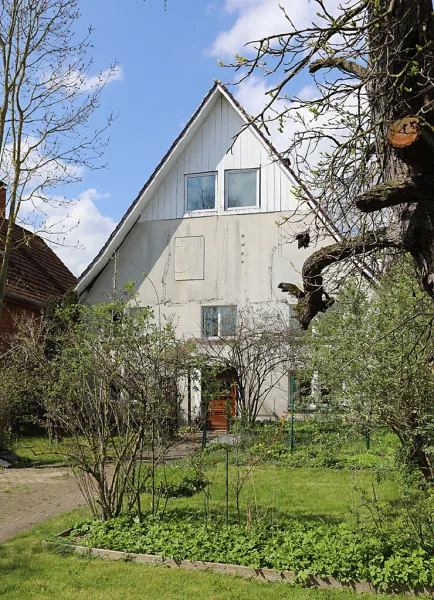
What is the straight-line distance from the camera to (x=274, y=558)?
20.0ft

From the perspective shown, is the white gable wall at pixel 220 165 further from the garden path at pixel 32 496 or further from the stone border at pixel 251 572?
the stone border at pixel 251 572

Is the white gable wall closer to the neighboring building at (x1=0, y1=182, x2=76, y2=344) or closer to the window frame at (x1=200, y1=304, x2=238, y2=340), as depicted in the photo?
the window frame at (x1=200, y1=304, x2=238, y2=340)

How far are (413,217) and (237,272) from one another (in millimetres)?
15394

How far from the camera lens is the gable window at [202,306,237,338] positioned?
61.9 ft

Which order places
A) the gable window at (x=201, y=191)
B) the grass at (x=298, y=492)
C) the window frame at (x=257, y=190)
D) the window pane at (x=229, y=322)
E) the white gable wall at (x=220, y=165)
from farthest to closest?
the gable window at (x=201, y=191)
the window frame at (x=257, y=190)
the white gable wall at (x=220, y=165)
the window pane at (x=229, y=322)
the grass at (x=298, y=492)

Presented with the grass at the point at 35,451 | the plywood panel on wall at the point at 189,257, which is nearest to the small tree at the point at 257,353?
the plywood panel on wall at the point at 189,257

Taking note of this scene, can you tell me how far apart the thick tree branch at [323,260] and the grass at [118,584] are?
2535 millimetres

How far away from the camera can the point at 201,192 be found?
20.2m

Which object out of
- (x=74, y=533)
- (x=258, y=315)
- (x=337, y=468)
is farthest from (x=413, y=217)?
(x=258, y=315)

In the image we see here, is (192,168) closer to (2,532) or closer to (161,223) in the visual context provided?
(161,223)

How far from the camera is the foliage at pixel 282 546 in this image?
18.7 feet

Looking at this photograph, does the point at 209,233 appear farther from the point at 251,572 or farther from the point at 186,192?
the point at 251,572

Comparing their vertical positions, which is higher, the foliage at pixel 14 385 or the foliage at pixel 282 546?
the foliage at pixel 14 385

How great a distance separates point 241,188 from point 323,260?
1515 centimetres
